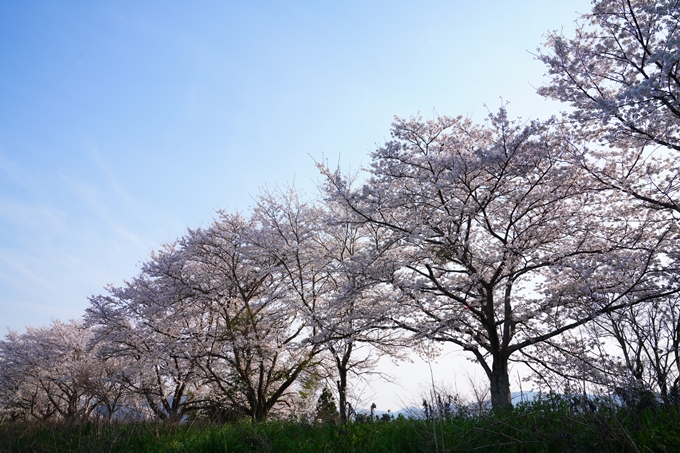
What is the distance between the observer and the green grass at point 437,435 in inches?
140

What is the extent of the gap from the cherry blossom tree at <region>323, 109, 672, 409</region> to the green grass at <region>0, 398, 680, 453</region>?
5092 mm

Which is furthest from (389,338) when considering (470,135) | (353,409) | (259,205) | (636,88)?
(636,88)

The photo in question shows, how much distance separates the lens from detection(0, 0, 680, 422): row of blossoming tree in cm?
828

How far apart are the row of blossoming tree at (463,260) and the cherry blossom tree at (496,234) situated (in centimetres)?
5

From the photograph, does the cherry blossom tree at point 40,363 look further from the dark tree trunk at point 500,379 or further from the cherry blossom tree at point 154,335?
the dark tree trunk at point 500,379

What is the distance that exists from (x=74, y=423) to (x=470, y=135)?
11.5m

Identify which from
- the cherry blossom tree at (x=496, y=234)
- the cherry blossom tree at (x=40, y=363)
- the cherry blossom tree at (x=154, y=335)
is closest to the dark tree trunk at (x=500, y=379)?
the cherry blossom tree at (x=496, y=234)

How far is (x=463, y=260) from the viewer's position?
10.5 m

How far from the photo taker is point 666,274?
9.07 meters

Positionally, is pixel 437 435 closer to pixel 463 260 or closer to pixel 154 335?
pixel 463 260

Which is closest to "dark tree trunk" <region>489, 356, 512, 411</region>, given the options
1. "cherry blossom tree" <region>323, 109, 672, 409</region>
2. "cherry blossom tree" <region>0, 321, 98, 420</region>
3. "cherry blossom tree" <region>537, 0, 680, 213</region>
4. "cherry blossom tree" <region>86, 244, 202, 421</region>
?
"cherry blossom tree" <region>323, 109, 672, 409</region>

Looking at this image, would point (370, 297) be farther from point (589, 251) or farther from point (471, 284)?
point (589, 251)

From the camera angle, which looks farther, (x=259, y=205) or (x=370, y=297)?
(x=259, y=205)

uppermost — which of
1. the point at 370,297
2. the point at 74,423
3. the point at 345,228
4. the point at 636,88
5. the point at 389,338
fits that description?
the point at 345,228
